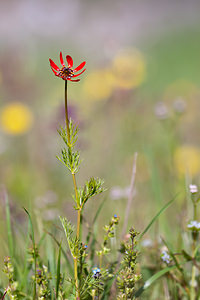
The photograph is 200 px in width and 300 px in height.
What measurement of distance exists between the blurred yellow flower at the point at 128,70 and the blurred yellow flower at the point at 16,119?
0.77 metres

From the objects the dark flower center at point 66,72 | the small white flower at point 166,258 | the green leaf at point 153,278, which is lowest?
the green leaf at point 153,278

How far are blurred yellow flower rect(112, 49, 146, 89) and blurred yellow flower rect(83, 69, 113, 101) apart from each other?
104 mm

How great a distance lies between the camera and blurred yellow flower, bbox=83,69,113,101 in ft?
10.6

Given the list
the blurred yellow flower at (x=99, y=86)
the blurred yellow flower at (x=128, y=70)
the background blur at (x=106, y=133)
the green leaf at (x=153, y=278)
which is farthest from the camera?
the blurred yellow flower at (x=99, y=86)

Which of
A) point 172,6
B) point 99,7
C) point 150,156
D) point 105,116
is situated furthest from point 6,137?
point 172,6

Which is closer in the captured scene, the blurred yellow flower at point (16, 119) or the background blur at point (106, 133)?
the background blur at point (106, 133)

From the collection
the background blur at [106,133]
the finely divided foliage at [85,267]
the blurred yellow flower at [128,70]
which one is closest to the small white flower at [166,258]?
the finely divided foliage at [85,267]

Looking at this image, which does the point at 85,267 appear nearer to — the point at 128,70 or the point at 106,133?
the point at 106,133

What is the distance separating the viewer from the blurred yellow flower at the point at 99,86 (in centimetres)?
324

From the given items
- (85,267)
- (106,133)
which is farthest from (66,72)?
(106,133)

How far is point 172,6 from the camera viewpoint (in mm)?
8375

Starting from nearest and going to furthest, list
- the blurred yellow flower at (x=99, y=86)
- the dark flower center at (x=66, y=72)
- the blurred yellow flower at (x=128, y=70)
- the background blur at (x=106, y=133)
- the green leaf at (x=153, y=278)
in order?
the dark flower center at (x=66, y=72)
the green leaf at (x=153, y=278)
the background blur at (x=106, y=133)
the blurred yellow flower at (x=128, y=70)
the blurred yellow flower at (x=99, y=86)

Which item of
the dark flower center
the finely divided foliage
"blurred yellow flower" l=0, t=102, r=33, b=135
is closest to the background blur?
"blurred yellow flower" l=0, t=102, r=33, b=135

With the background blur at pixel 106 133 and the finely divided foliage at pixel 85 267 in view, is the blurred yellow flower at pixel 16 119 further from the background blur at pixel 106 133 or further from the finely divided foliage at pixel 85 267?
the finely divided foliage at pixel 85 267
